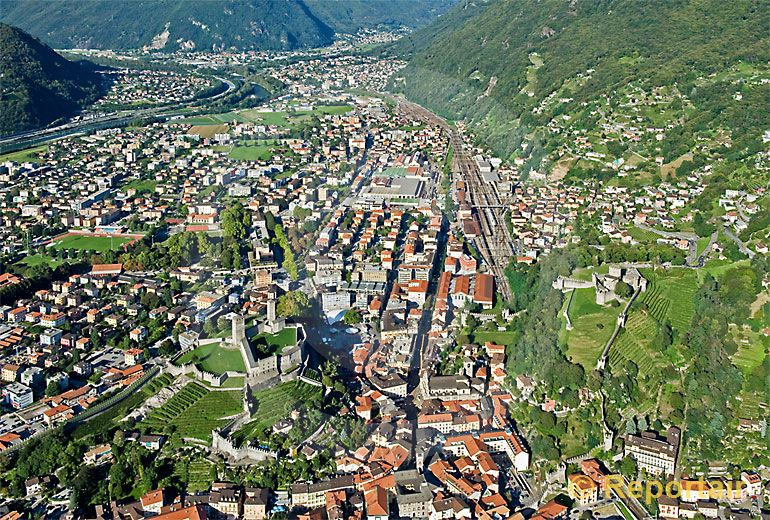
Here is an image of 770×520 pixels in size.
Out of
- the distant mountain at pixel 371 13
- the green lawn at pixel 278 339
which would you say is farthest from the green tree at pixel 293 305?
the distant mountain at pixel 371 13

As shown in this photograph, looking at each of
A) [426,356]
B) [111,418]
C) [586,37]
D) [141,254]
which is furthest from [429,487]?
A: [586,37]

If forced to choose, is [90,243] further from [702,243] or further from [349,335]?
[702,243]

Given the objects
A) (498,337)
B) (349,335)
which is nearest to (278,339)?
(349,335)

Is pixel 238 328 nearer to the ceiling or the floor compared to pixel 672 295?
nearer to the ceiling

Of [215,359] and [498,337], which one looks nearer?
[215,359]

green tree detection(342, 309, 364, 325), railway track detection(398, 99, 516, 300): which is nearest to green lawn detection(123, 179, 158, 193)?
railway track detection(398, 99, 516, 300)

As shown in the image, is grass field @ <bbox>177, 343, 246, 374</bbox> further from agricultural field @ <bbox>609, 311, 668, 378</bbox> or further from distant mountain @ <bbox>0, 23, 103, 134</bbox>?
distant mountain @ <bbox>0, 23, 103, 134</bbox>
